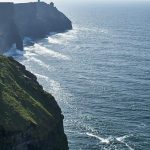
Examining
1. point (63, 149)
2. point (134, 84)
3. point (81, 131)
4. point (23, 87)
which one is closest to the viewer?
point (63, 149)

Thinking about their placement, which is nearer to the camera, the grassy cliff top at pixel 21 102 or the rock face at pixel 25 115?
the rock face at pixel 25 115

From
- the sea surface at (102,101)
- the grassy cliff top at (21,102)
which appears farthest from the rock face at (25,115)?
the sea surface at (102,101)

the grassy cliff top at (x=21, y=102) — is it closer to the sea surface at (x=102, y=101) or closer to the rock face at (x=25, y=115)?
the rock face at (x=25, y=115)

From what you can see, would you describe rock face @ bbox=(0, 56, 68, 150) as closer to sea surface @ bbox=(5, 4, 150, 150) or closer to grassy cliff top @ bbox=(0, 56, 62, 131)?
grassy cliff top @ bbox=(0, 56, 62, 131)

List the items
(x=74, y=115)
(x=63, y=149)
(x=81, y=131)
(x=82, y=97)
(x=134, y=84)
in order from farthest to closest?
(x=134, y=84), (x=82, y=97), (x=74, y=115), (x=81, y=131), (x=63, y=149)

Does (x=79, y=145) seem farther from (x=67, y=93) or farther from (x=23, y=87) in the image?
(x=67, y=93)

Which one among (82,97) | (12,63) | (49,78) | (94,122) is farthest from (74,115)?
(49,78)

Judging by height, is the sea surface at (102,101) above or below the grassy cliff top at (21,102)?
below

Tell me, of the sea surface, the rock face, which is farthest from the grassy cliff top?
the sea surface

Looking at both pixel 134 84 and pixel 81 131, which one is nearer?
pixel 81 131
